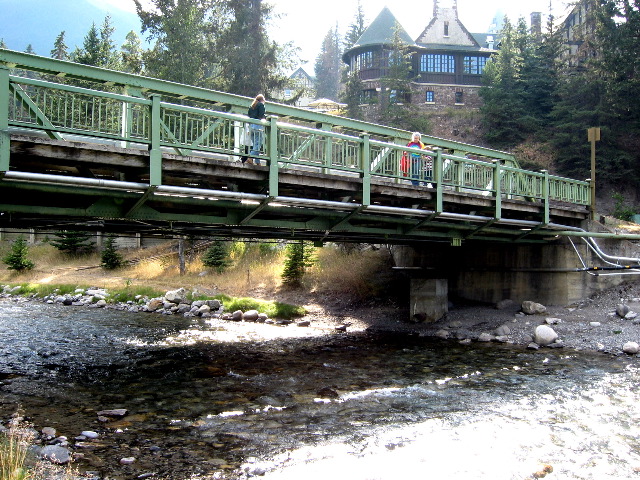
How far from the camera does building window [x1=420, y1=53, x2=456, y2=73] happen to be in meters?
57.5

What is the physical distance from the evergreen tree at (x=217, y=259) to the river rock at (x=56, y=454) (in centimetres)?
2483

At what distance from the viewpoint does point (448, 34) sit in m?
59.5

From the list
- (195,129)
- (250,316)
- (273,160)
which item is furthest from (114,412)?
(250,316)

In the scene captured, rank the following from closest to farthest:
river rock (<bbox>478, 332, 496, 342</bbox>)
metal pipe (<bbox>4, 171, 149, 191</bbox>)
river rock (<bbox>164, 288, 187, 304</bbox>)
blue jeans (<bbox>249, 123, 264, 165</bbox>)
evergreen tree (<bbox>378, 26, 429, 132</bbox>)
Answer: metal pipe (<bbox>4, 171, 149, 191</bbox>), blue jeans (<bbox>249, 123, 264, 165</bbox>), river rock (<bbox>478, 332, 496, 342</bbox>), river rock (<bbox>164, 288, 187, 304</bbox>), evergreen tree (<bbox>378, 26, 429, 132</bbox>)

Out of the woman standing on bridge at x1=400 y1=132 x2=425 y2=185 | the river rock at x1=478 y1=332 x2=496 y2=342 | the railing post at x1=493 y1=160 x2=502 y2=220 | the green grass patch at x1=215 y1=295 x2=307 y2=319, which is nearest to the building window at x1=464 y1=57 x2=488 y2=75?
the green grass patch at x1=215 y1=295 x2=307 y2=319

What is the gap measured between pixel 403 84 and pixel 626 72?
1785 cm

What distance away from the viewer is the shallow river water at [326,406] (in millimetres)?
7734

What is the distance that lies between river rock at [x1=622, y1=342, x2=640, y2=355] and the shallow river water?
2.80ft

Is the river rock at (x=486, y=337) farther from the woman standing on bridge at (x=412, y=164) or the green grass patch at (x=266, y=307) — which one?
the green grass patch at (x=266, y=307)

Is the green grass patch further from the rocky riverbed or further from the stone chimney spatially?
the stone chimney

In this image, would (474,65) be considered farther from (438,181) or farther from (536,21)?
(438,181)

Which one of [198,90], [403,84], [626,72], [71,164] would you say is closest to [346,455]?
[71,164]

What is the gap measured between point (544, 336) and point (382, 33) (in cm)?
4791

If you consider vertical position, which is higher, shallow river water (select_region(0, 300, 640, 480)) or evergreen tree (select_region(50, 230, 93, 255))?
evergreen tree (select_region(50, 230, 93, 255))
